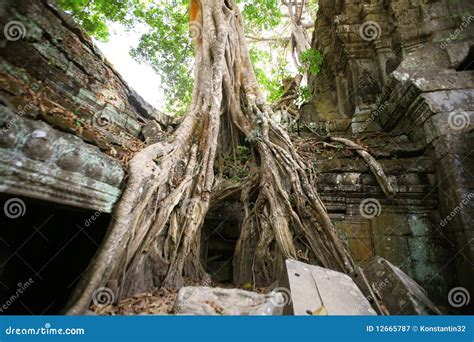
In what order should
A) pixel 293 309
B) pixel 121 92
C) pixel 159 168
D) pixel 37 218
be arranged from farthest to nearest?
1. pixel 121 92
2. pixel 159 168
3. pixel 37 218
4. pixel 293 309

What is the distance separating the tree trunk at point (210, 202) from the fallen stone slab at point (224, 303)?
50 centimetres

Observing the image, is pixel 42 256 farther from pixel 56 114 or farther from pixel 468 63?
pixel 468 63

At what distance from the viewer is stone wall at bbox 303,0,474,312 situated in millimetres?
2623

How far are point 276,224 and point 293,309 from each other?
120cm

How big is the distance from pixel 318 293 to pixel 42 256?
2.25 meters

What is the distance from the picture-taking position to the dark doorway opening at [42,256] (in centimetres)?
201

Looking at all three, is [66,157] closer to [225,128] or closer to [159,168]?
[159,168]

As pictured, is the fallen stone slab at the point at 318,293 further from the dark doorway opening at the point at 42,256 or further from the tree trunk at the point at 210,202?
the dark doorway opening at the point at 42,256

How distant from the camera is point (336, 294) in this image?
1656mm

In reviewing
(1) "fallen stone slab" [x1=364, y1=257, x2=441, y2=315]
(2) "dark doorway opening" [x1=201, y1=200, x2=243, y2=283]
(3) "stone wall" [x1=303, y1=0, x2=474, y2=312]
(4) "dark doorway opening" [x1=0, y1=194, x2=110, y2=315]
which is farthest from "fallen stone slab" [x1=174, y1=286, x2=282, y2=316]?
(3) "stone wall" [x1=303, y1=0, x2=474, y2=312]

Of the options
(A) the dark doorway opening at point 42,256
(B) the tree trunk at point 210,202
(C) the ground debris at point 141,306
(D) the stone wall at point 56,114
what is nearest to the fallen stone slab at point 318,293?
(B) the tree trunk at point 210,202

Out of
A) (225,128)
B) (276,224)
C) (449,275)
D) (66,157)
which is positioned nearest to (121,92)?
(225,128)

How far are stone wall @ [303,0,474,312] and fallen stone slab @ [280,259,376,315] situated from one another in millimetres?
1139

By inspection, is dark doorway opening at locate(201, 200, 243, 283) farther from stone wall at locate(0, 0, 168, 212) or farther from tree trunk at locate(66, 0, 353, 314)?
stone wall at locate(0, 0, 168, 212)
